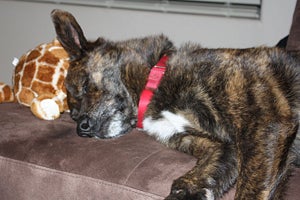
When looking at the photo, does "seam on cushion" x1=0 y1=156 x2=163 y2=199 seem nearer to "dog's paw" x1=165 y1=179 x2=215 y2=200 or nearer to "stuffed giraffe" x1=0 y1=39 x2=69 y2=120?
"dog's paw" x1=165 y1=179 x2=215 y2=200

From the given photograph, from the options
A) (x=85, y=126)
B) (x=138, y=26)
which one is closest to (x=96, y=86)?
(x=85, y=126)

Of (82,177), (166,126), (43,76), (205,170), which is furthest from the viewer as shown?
(43,76)

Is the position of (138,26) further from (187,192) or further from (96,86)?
(187,192)

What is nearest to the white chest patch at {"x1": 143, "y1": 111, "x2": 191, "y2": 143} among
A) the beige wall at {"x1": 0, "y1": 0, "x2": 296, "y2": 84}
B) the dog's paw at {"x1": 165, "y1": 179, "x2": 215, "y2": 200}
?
the dog's paw at {"x1": 165, "y1": 179, "x2": 215, "y2": 200}

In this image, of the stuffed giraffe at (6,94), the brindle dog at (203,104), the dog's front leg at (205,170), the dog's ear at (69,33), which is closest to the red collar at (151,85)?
the brindle dog at (203,104)

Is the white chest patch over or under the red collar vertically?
under

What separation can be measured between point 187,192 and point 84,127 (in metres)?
0.56

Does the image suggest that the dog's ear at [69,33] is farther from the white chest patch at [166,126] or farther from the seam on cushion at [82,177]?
the seam on cushion at [82,177]

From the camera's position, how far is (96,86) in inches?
80.2

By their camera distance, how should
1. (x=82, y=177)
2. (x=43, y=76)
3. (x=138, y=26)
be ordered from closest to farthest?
(x=82, y=177), (x=43, y=76), (x=138, y=26)

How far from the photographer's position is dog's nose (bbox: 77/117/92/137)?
6.29 feet

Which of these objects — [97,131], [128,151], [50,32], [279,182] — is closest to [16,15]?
[50,32]

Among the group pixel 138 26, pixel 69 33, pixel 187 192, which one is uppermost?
pixel 69 33

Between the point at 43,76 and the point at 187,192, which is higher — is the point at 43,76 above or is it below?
above
